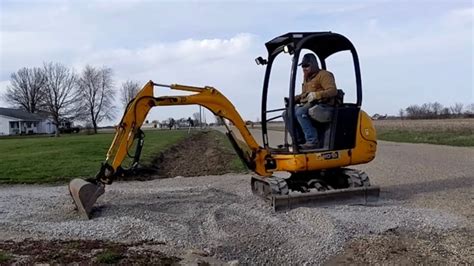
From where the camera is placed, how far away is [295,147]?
967 cm

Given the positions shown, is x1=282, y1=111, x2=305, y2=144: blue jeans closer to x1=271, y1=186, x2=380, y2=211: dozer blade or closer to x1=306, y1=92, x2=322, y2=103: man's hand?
x1=306, y1=92, x2=322, y2=103: man's hand

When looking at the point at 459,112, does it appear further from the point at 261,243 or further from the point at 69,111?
the point at 261,243

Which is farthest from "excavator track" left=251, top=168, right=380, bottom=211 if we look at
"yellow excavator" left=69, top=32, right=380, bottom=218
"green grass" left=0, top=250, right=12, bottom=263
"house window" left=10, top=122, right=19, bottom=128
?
"house window" left=10, top=122, right=19, bottom=128

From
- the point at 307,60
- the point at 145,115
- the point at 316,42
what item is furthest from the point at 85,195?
the point at 316,42

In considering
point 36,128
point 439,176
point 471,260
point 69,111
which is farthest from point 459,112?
point 471,260

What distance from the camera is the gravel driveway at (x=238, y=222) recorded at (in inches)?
265

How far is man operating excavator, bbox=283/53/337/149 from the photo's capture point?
9.77 metres

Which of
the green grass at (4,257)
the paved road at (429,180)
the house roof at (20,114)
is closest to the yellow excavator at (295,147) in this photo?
the paved road at (429,180)

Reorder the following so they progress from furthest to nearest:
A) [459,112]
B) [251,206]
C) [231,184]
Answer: [459,112], [231,184], [251,206]

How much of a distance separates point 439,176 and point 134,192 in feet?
25.2

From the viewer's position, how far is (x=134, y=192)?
11.3 meters

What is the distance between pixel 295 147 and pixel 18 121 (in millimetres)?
101520

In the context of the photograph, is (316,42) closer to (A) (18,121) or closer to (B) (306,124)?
(B) (306,124)

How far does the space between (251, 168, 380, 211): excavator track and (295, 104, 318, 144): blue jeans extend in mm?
674
